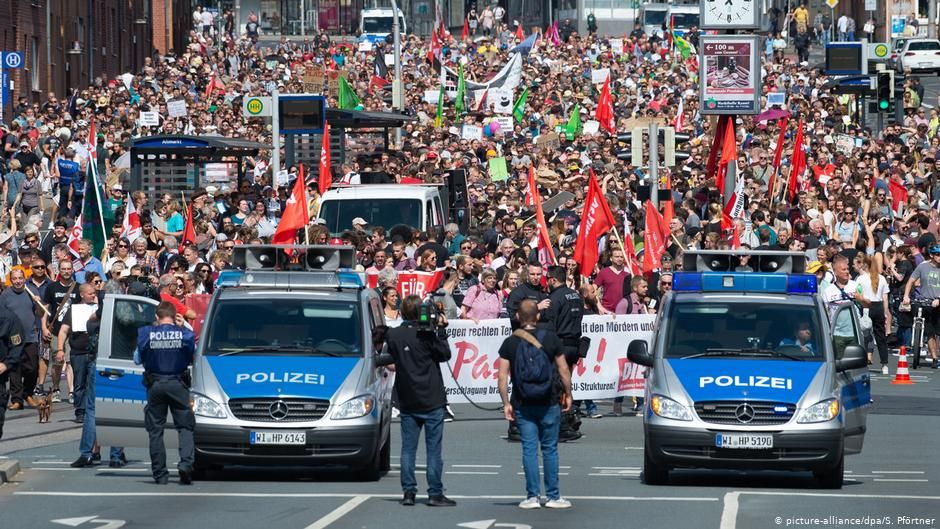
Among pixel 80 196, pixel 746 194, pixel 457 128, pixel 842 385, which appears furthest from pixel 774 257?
pixel 457 128

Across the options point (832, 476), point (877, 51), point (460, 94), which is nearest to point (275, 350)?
point (832, 476)

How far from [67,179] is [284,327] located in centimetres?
2107

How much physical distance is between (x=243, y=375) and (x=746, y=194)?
52.5 ft

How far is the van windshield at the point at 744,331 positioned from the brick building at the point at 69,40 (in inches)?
1439

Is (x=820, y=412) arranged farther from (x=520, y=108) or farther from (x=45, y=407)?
(x=520, y=108)

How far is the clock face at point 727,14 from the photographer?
36.5 meters

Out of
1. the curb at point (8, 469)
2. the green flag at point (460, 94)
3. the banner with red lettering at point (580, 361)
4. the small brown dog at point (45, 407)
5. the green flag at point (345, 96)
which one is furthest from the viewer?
the green flag at point (460, 94)

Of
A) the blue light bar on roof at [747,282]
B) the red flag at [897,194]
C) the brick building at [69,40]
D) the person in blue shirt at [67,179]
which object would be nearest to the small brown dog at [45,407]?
the blue light bar on roof at [747,282]

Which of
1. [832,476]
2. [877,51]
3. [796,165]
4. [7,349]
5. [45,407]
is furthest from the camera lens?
[877,51]

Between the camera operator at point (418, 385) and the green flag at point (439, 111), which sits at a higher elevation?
the green flag at point (439, 111)

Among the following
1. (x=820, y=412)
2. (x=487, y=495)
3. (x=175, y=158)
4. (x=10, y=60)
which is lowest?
(x=487, y=495)

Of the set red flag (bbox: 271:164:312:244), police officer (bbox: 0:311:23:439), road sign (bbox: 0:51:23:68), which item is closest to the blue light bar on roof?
police officer (bbox: 0:311:23:439)

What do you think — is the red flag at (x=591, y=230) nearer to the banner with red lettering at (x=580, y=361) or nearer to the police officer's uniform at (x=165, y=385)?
the banner with red lettering at (x=580, y=361)

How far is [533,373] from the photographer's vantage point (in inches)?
599
